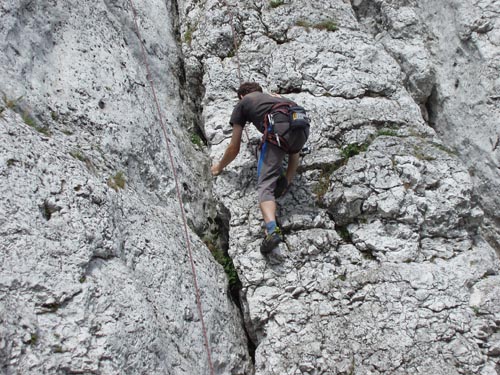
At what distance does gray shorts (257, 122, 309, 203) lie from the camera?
6.74m

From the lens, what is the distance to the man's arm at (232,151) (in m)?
7.08

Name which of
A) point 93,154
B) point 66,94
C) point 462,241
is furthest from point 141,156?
point 462,241

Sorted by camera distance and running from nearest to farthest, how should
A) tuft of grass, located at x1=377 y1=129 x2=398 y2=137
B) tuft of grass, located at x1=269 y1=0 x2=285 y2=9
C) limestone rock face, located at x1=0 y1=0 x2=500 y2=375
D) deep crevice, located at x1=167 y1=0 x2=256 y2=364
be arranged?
1. limestone rock face, located at x1=0 y1=0 x2=500 y2=375
2. deep crevice, located at x1=167 y1=0 x2=256 y2=364
3. tuft of grass, located at x1=377 y1=129 x2=398 y2=137
4. tuft of grass, located at x1=269 y1=0 x2=285 y2=9

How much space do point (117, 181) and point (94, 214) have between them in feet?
2.88

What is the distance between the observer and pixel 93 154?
6.17 metres

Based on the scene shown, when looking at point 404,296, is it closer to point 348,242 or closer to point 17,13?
point 348,242

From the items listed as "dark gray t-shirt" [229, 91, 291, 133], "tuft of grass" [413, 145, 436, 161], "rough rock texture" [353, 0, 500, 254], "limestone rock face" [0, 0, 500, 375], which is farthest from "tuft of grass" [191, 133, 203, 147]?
"rough rock texture" [353, 0, 500, 254]

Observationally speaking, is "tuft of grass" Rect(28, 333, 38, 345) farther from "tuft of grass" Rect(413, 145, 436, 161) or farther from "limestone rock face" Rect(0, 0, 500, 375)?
"tuft of grass" Rect(413, 145, 436, 161)

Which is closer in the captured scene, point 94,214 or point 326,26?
point 94,214

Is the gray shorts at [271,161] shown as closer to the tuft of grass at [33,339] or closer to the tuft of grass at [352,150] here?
the tuft of grass at [352,150]

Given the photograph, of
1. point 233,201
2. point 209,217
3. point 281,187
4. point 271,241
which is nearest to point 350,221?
point 281,187

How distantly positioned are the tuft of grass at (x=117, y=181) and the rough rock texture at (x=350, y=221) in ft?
5.39

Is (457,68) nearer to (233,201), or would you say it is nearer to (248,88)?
(248,88)

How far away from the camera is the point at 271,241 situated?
640 cm
